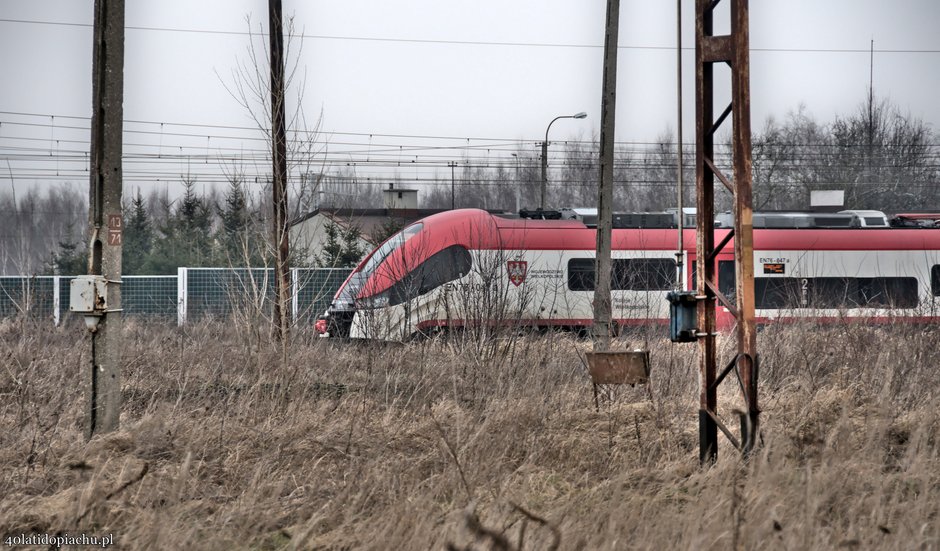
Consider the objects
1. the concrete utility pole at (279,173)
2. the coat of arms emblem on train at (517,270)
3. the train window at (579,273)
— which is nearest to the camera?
the concrete utility pole at (279,173)

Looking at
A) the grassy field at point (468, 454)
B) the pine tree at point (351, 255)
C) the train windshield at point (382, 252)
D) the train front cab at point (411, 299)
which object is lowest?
the grassy field at point (468, 454)

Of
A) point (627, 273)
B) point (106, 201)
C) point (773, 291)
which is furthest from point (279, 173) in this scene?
point (773, 291)

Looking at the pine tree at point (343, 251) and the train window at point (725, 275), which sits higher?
the pine tree at point (343, 251)

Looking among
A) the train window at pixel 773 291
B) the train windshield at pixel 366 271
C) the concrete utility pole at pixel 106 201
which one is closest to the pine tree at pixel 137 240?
the train windshield at pixel 366 271

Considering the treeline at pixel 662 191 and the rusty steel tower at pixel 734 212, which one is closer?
the rusty steel tower at pixel 734 212

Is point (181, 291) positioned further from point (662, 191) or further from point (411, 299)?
point (662, 191)

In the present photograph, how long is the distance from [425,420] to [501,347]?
384cm

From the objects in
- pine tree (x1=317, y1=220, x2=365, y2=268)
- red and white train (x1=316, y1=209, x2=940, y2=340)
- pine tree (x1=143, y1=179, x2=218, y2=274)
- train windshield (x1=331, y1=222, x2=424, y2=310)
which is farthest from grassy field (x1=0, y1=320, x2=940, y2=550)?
pine tree (x1=143, y1=179, x2=218, y2=274)

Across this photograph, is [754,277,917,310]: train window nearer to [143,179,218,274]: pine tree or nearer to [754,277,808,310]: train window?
[754,277,808,310]: train window

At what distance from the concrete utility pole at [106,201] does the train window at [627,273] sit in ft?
37.8

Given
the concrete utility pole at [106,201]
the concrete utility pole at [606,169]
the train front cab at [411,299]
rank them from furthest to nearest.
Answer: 1. the train front cab at [411,299]
2. the concrete utility pole at [606,169]
3. the concrete utility pole at [106,201]

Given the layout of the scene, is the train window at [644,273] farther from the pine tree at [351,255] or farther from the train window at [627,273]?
the pine tree at [351,255]

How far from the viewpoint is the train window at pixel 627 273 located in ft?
57.8

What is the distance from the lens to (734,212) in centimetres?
668
